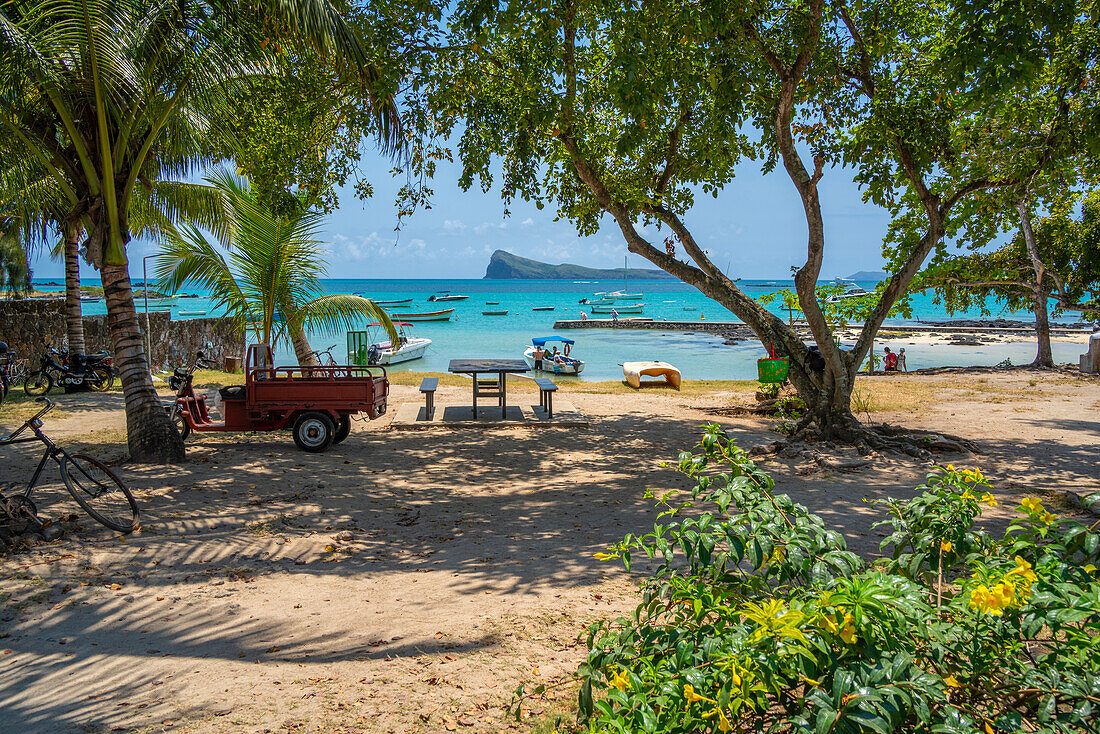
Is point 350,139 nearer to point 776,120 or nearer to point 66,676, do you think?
point 776,120

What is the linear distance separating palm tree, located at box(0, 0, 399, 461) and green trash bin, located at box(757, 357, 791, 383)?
6.96 metres

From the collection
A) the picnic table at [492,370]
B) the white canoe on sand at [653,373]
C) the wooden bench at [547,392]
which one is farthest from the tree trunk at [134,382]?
the white canoe on sand at [653,373]

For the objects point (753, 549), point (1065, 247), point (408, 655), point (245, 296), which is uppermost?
point (1065, 247)

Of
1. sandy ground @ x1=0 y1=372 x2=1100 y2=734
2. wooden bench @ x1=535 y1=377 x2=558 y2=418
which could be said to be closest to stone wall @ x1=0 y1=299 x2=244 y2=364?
wooden bench @ x1=535 y1=377 x2=558 y2=418

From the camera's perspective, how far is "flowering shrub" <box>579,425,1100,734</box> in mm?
1677

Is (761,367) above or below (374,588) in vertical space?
above

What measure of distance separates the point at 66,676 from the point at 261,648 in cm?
89

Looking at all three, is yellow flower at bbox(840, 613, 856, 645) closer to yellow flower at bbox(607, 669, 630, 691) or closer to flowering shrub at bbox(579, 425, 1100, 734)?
flowering shrub at bbox(579, 425, 1100, 734)

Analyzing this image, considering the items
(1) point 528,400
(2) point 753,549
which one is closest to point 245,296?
(1) point 528,400

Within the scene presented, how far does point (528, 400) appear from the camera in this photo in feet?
48.4

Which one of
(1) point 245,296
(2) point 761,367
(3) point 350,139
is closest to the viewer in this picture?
(3) point 350,139

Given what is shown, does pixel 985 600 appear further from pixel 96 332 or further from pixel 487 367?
pixel 96 332

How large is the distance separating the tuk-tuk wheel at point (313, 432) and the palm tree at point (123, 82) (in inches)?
54.8

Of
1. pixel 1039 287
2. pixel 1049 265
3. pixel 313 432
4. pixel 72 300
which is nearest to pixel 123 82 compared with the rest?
pixel 313 432
